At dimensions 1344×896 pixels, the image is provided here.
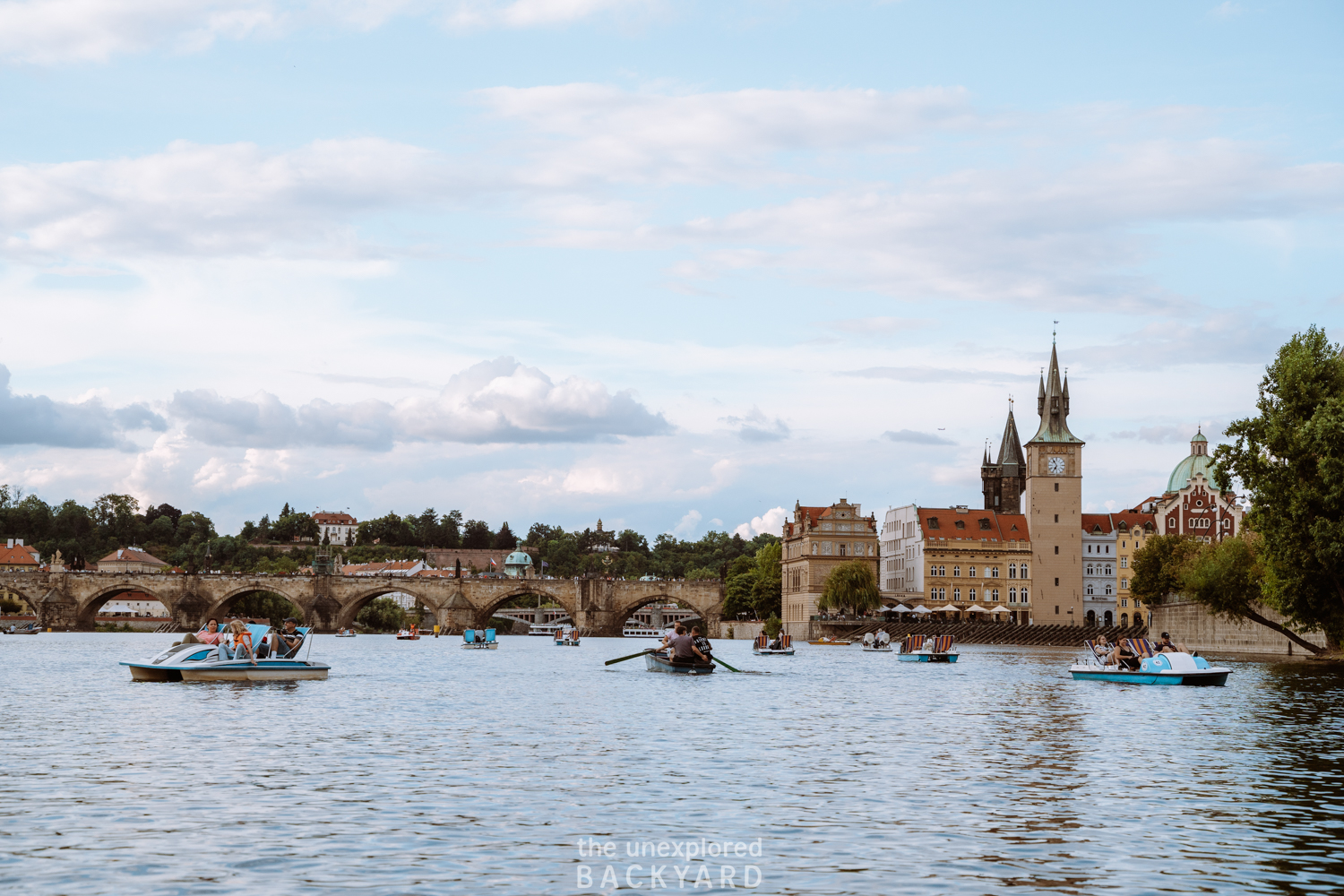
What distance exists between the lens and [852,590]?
144375 millimetres

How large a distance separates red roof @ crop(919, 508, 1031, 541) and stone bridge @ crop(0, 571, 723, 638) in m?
26.7

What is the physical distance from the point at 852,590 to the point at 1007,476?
51516mm

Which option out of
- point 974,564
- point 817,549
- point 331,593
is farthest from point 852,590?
point 331,593

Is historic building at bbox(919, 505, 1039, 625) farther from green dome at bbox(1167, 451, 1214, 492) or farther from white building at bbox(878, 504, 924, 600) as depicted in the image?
green dome at bbox(1167, 451, 1214, 492)

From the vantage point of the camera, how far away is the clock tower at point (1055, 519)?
16200cm

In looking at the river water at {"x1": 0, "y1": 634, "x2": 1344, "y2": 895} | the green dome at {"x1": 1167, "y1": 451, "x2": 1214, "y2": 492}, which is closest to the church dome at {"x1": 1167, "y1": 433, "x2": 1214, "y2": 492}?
the green dome at {"x1": 1167, "y1": 451, "x2": 1214, "y2": 492}

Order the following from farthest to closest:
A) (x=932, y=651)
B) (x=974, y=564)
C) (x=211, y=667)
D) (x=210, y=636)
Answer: (x=974, y=564)
(x=932, y=651)
(x=210, y=636)
(x=211, y=667)

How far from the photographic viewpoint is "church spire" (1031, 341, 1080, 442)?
161375 millimetres

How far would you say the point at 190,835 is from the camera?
18.1 m

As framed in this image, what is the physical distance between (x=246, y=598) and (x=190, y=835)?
525ft

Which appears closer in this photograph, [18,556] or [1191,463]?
[1191,463]

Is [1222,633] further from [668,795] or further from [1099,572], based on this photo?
[1099,572]

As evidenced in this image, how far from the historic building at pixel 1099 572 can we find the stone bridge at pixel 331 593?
45907 mm

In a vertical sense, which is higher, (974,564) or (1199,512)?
(1199,512)
